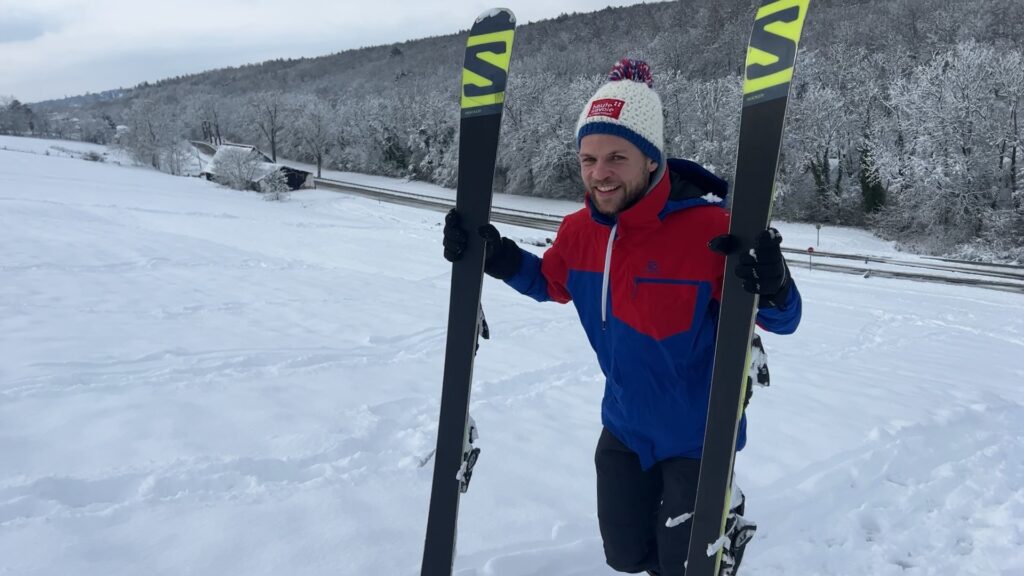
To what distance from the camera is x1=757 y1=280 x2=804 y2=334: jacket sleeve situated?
1949 mm

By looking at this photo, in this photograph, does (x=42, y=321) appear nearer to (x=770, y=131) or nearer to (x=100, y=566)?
(x=100, y=566)

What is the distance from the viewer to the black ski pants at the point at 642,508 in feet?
7.13

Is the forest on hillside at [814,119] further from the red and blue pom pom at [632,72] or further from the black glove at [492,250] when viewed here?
the black glove at [492,250]

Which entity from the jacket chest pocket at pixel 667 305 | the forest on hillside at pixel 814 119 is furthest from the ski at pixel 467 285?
the forest on hillside at pixel 814 119

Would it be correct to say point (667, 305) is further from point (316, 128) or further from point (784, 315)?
point (316, 128)

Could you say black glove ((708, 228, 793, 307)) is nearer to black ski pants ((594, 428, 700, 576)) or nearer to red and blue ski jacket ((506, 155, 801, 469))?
red and blue ski jacket ((506, 155, 801, 469))

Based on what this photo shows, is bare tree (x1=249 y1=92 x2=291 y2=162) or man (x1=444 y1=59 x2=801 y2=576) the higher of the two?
bare tree (x1=249 y1=92 x2=291 y2=162)

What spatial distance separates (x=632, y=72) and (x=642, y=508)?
5.48ft

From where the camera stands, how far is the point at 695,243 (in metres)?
2.01

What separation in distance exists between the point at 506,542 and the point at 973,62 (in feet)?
96.2

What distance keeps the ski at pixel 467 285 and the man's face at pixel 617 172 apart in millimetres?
638

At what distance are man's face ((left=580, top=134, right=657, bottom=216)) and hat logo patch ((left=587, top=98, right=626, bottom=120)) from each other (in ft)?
0.25

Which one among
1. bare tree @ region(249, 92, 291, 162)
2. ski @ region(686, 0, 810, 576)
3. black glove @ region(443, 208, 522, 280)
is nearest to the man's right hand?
black glove @ region(443, 208, 522, 280)

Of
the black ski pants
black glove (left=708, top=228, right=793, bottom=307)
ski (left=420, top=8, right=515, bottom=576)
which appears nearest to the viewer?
black glove (left=708, top=228, right=793, bottom=307)
